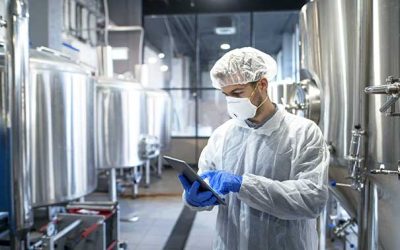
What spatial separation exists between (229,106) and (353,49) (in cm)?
53

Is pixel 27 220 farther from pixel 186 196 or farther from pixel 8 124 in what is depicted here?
pixel 186 196

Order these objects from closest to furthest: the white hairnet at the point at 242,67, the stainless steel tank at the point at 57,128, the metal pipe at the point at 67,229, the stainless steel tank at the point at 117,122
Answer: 1. the white hairnet at the point at 242,67
2. the stainless steel tank at the point at 57,128
3. the metal pipe at the point at 67,229
4. the stainless steel tank at the point at 117,122

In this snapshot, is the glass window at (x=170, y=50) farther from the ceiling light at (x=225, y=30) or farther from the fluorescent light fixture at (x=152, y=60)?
the ceiling light at (x=225, y=30)

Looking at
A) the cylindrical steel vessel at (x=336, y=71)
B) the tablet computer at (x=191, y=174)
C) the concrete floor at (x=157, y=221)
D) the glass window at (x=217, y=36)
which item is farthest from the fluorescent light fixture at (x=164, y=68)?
the tablet computer at (x=191, y=174)

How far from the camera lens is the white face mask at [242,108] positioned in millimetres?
1063

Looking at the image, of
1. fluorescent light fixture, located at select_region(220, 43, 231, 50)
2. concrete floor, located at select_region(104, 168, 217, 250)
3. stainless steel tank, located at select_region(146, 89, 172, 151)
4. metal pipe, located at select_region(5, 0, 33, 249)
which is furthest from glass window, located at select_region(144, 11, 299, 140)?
metal pipe, located at select_region(5, 0, 33, 249)

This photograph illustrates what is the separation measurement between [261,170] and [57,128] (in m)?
1.08

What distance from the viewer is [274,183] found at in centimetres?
95

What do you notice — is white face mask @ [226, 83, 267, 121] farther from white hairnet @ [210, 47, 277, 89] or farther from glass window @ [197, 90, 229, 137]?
glass window @ [197, 90, 229, 137]

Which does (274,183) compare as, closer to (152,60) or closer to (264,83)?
(264,83)

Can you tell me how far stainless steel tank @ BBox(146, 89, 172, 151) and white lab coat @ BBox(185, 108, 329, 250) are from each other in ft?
9.55

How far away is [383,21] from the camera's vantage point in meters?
1.10

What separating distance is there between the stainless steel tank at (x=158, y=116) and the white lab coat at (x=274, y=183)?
2912 millimetres

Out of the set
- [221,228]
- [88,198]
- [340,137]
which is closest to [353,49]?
[340,137]
